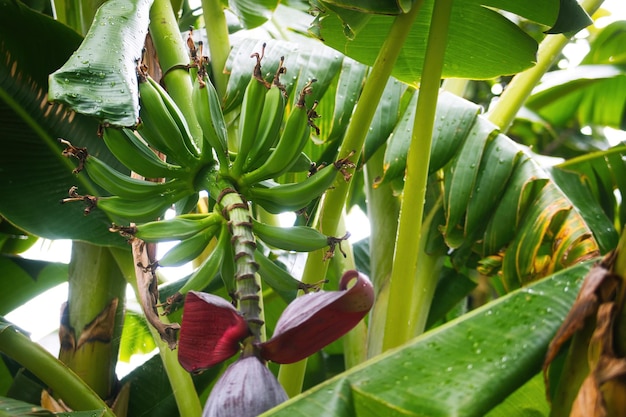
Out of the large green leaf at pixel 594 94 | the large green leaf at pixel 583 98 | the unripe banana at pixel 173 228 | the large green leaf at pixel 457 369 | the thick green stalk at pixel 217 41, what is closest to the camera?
the large green leaf at pixel 457 369

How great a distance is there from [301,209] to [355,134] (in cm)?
12

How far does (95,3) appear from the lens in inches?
38.4

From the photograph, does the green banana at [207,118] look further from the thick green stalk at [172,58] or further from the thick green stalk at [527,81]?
the thick green stalk at [527,81]

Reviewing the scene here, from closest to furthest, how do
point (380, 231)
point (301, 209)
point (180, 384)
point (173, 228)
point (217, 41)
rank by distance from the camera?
point (173, 228) → point (301, 209) → point (180, 384) → point (217, 41) → point (380, 231)

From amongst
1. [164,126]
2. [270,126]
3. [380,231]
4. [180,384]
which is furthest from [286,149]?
[380,231]

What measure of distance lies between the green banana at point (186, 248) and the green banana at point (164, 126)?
9 centimetres

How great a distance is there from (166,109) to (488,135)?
0.56 m

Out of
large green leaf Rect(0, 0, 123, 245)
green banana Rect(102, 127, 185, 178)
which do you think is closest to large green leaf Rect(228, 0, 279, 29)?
large green leaf Rect(0, 0, 123, 245)

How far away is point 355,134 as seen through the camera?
2.61 ft

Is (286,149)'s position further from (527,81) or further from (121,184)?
(527,81)

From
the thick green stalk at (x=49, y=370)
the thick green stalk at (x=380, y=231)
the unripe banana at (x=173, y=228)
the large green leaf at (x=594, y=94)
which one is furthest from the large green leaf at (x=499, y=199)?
the large green leaf at (x=594, y=94)

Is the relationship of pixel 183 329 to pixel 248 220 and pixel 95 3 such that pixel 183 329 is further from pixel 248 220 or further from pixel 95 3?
pixel 95 3

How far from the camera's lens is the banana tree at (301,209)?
49 centimetres

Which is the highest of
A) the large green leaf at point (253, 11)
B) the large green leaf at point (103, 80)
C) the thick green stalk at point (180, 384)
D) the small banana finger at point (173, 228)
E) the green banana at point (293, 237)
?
the large green leaf at point (253, 11)
